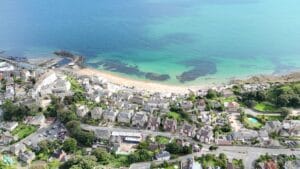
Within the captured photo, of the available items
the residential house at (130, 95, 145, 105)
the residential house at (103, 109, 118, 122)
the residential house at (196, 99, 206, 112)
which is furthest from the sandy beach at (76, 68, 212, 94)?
the residential house at (103, 109, 118, 122)

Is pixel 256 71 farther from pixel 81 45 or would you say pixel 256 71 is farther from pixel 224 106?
pixel 81 45

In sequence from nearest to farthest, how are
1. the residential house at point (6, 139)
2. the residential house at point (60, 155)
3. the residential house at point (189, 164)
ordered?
the residential house at point (189, 164)
the residential house at point (60, 155)
the residential house at point (6, 139)

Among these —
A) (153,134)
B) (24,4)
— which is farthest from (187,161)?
(24,4)

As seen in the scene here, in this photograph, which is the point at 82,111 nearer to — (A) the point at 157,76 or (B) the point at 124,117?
(B) the point at 124,117

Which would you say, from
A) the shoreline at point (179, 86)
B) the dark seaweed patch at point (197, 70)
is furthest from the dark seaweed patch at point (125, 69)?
the dark seaweed patch at point (197, 70)

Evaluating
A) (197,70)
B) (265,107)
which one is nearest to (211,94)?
(265,107)

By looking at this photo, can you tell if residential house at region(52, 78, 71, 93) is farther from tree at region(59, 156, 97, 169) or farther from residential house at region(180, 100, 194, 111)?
tree at region(59, 156, 97, 169)

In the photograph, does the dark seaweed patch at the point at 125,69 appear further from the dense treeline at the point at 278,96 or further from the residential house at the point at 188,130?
the residential house at the point at 188,130

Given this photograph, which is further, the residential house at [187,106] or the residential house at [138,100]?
the residential house at [138,100]
